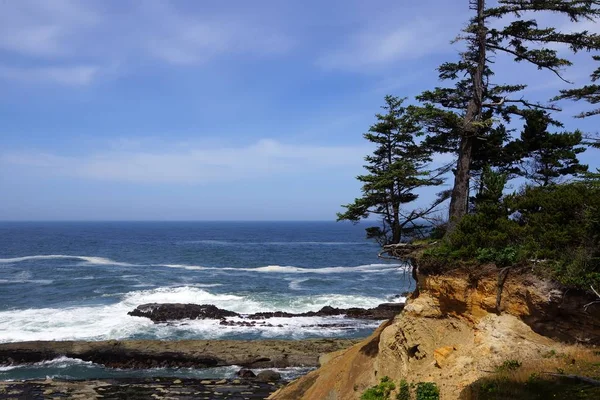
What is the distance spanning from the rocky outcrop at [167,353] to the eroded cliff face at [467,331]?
33.9ft

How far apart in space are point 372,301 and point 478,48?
31.2 m

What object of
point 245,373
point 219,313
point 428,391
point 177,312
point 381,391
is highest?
point 428,391

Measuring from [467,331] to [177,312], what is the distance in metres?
29.7

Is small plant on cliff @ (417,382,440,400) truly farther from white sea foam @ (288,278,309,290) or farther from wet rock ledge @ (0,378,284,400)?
white sea foam @ (288,278,309,290)

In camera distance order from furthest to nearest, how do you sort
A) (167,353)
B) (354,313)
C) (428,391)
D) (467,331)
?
(354,313) → (167,353) → (467,331) → (428,391)

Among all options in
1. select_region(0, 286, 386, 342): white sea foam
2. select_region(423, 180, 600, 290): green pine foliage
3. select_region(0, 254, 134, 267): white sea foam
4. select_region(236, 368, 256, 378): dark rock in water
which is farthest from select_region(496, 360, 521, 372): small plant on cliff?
select_region(0, 254, 134, 267): white sea foam

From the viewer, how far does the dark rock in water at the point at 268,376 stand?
25309 mm

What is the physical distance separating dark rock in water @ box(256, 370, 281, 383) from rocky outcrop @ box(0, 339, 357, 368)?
1.55m

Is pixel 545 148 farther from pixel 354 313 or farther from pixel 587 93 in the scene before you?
pixel 354 313

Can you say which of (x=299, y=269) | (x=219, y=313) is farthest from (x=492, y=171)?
(x=299, y=269)

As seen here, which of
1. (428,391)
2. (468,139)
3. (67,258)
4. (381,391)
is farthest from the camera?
(67,258)

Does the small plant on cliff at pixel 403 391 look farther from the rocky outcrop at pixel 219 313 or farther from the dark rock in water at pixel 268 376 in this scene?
the rocky outcrop at pixel 219 313

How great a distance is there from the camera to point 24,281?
2104 inches

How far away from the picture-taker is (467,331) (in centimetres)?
1423
